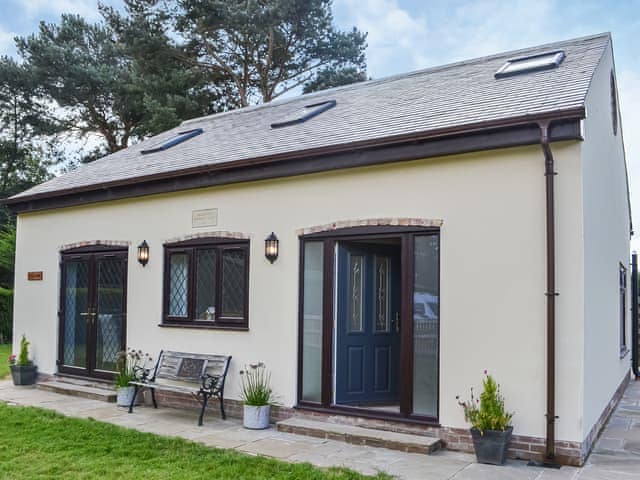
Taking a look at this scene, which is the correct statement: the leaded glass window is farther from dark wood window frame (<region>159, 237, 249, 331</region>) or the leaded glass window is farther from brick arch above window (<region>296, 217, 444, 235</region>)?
brick arch above window (<region>296, 217, 444, 235</region>)

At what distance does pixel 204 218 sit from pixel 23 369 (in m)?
4.51

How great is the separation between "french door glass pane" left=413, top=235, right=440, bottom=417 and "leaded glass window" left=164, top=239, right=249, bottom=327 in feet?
7.89

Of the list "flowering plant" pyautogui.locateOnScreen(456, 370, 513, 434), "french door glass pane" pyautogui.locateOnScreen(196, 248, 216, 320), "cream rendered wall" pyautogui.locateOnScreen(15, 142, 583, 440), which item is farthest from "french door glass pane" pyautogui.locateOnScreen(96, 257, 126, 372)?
"flowering plant" pyautogui.locateOnScreen(456, 370, 513, 434)

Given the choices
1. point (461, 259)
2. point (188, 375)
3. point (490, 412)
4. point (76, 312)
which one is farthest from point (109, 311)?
point (490, 412)

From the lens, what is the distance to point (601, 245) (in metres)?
7.38

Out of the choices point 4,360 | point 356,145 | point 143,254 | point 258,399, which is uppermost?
point 356,145

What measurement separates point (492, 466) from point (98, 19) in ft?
77.4

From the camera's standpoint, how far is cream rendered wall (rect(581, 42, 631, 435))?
612cm

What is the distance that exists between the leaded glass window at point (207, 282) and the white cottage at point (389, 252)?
3 cm

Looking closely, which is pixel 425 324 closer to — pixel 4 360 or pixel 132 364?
pixel 132 364

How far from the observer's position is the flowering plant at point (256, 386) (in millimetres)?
7227

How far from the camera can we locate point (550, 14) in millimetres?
10898

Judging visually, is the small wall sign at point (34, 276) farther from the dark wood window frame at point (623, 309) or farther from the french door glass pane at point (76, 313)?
the dark wood window frame at point (623, 309)

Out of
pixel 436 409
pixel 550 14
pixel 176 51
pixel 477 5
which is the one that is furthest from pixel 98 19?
pixel 436 409
